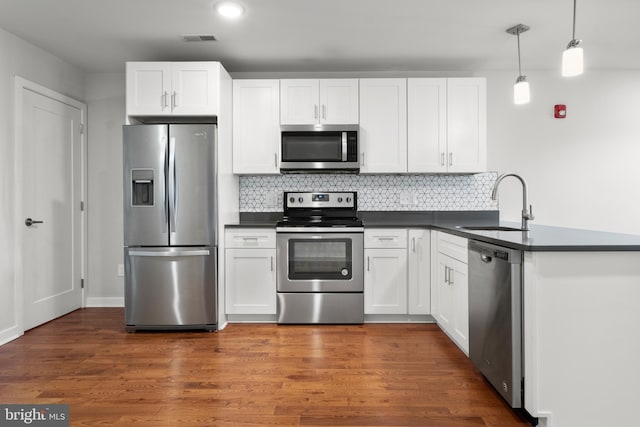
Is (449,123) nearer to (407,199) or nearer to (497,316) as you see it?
(407,199)

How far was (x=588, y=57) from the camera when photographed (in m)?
3.72

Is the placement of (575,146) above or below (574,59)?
below

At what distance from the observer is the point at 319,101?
12.3ft

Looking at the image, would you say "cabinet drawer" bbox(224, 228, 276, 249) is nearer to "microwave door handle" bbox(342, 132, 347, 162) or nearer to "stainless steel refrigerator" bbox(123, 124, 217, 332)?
"stainless steel refrigerator" bbox(123, 124, 217, 332)

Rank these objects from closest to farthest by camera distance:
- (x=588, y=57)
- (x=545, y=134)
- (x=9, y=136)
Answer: (x=9, y=136), (x=588, y=57), (x=545, y=134)

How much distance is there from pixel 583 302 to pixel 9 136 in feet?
13.3

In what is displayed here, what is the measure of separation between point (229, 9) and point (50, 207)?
2.45 metres

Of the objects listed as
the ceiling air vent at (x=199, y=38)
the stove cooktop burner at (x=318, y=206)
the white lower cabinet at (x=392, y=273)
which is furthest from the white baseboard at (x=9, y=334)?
the white lower cabinet at (x=392, y=273)

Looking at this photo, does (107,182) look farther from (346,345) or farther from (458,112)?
(458,112)

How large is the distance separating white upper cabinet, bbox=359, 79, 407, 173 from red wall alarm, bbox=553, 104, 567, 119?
1586 mm

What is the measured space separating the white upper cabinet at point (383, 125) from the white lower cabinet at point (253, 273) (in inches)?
45.7

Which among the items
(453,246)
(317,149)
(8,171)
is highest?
(317,149)

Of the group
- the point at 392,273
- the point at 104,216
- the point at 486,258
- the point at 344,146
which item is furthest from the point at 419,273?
the point at 104,216

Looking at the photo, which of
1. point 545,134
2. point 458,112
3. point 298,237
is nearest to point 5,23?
point 298,237
